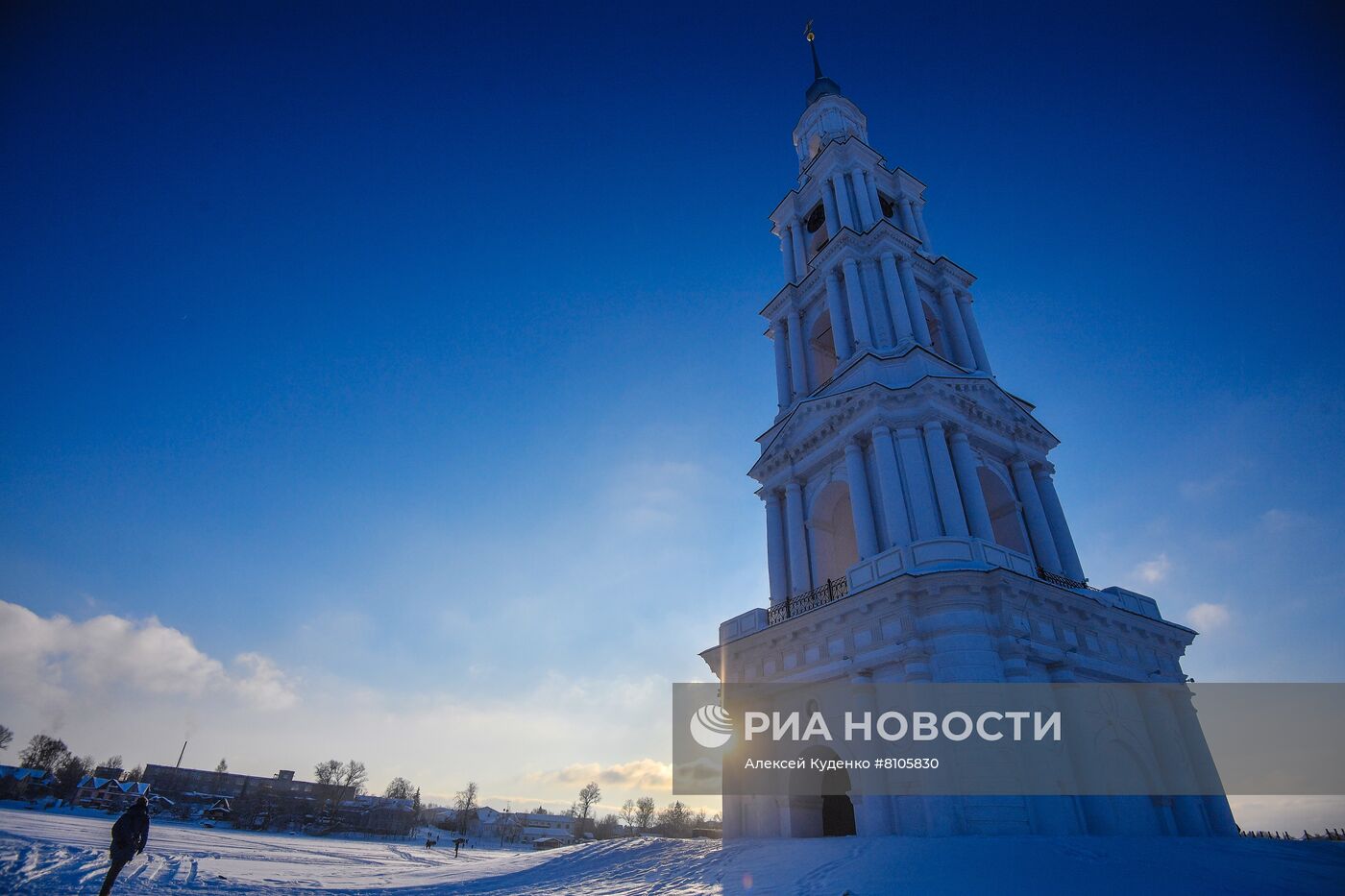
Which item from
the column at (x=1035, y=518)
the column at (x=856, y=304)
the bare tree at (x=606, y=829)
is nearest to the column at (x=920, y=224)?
the column at (x=856, y=304)

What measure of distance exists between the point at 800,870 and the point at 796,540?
12.8 meters

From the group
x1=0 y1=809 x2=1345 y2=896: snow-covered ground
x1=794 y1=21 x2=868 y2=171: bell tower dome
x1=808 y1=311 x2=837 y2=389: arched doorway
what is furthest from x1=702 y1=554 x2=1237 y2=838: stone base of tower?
x1=794 y1=21 x2=868 y2=171: bell tower dome

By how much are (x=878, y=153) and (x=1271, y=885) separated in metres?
31.4

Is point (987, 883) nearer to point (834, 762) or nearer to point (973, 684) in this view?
point (973, 684)

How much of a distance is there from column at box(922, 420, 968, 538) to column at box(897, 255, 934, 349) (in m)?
5.38

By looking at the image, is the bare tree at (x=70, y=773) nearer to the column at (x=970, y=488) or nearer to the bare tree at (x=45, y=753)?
the bare tree at (x=45, y=753)

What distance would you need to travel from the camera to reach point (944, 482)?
64.4ft

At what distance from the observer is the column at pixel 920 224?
30333 mm

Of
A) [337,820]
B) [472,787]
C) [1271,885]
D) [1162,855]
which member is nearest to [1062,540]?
[1162,855]

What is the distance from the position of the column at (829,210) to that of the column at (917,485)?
39.7 ft

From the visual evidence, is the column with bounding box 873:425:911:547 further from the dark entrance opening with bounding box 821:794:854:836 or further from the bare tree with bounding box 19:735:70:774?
the bare tree with bounding box 19:735:70:774

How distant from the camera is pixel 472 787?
383 ft

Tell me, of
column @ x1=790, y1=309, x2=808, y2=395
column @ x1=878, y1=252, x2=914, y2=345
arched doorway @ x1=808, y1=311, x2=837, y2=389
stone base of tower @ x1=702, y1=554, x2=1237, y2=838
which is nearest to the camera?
stone base of tower @ x1=702, y1=554, x2=1237, y2=838

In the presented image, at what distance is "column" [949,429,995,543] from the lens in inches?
768
